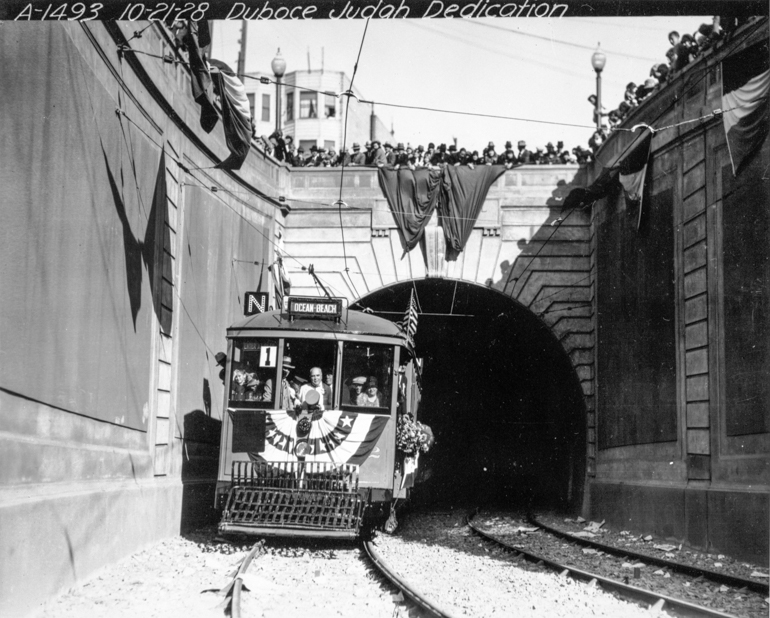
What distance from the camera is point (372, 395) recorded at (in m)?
13.3

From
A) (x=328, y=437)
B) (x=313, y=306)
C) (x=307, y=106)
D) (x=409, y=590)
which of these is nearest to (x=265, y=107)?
(x=307, y=106)

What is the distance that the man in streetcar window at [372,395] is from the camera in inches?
521

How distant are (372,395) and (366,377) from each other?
0.27 meters

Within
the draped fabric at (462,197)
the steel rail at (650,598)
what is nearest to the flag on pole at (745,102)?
the steel rail at (650,598)

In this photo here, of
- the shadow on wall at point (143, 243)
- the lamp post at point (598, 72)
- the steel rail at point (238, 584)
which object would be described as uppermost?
the lamp post at point (598, 72)

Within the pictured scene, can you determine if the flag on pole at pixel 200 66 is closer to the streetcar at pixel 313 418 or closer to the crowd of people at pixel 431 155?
the streetcar at pixel 313 418

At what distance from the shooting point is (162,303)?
14.0 metres

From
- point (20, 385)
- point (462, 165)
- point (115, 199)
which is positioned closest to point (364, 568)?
point (20, 385)

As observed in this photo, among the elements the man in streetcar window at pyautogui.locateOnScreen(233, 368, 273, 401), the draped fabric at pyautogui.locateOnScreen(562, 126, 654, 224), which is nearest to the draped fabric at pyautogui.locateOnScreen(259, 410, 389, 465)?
the man in streetcar window at pyautogui.locateOnScreen(233, 368, 273, 401)

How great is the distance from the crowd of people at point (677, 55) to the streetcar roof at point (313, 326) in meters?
6.07

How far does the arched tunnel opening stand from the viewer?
76.3 ft

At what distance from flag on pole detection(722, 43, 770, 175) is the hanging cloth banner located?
6.90 metres

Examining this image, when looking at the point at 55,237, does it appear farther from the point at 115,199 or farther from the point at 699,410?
the point at 699,410

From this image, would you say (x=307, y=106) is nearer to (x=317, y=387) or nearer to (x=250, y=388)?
(x=250, y=388)
